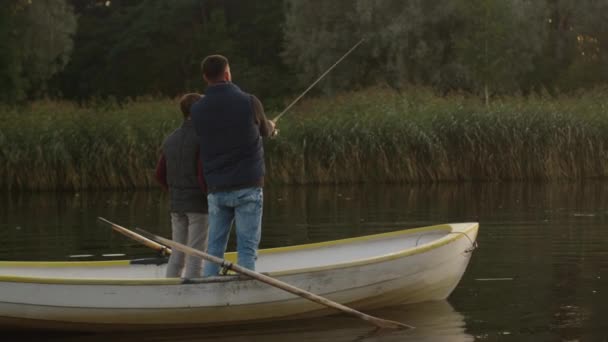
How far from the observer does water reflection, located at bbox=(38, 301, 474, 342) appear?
852 centimetres

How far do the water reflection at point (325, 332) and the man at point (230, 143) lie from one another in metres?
0.73

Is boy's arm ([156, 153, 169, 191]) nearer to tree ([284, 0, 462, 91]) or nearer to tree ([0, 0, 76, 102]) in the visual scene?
tree ([0, 0, 76, 102])

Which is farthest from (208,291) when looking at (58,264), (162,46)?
(162,46)

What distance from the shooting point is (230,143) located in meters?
8.53

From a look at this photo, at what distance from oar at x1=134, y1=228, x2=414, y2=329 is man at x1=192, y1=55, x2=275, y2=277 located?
28cm

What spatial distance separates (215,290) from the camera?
8.87 metres

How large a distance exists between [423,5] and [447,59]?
2091 millimetres

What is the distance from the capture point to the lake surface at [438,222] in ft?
28.8

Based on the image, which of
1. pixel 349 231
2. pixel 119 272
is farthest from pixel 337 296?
pixel 349 231

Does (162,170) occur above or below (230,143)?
below

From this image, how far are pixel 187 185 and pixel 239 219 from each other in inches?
→ 19.4

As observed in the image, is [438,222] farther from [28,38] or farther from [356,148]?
[28,38]

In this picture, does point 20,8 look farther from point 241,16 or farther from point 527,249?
point 527,249

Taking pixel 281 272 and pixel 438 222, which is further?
pixel 438 222
